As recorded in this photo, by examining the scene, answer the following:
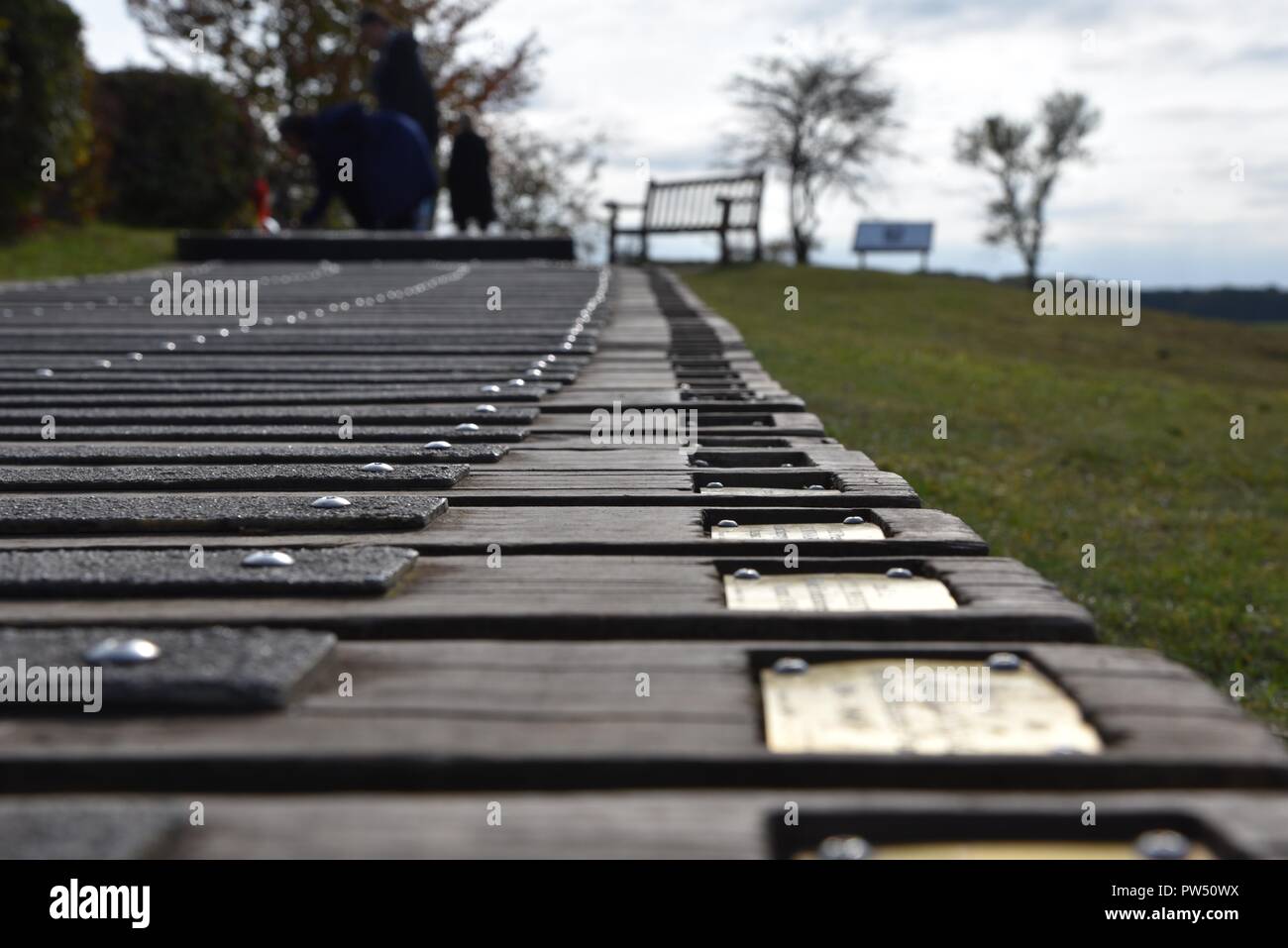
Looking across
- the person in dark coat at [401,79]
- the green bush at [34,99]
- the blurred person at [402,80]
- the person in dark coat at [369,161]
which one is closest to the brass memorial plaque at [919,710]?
the person in dark coat at [369,161]

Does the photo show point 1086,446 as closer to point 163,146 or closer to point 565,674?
point 565,674

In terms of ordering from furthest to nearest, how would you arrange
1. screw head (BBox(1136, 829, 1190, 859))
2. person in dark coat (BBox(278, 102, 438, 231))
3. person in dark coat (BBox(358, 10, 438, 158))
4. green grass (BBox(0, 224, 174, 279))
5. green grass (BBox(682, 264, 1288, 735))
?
person in dark coat (BBox(358, 10, 438, 158)), person in dark coat (BBox(278, 102, 438, 231)), green grass (BBox(0, 224, 174, 279)), green grass (BBox(682, 264, 1288, 735)), screw head (BBox(1136, 829, 1190, 859))

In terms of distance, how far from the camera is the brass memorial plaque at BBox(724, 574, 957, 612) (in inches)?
68.2

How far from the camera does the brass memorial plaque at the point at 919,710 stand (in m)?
1.30

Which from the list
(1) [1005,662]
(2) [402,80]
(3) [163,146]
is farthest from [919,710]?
(3) [163,146]

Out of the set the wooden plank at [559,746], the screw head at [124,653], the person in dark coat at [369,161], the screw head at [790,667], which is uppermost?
the person in dark coat at [369,161]

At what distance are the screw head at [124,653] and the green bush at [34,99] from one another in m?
14.0

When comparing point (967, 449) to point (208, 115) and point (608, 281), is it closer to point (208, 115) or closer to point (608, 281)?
point (608, 281)

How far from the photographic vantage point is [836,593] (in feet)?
5.91

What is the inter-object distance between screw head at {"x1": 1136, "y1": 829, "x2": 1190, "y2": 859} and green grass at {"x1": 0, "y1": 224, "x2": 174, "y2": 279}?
43.4ft

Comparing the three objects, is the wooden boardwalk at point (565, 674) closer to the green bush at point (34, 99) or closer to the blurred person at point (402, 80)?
the green bush at point (34, 99)

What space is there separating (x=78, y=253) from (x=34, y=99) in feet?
5.36

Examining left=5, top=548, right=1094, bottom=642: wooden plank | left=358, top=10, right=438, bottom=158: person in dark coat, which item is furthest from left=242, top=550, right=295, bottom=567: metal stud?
left=358, top=10, right=438, bottom=158: person in dark coat

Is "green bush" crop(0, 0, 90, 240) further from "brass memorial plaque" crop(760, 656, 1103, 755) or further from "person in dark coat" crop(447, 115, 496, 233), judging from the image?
"brass memorial plaque" crop(760, 656, 1103, 755)
